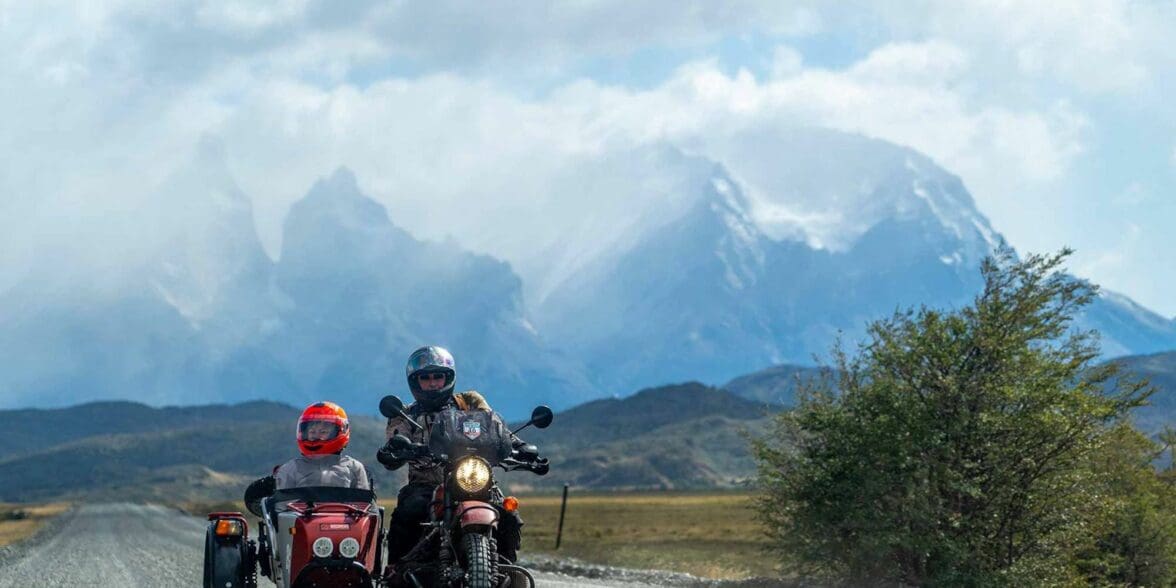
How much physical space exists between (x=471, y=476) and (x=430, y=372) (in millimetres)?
1784

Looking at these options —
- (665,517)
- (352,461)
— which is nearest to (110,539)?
(352,461)

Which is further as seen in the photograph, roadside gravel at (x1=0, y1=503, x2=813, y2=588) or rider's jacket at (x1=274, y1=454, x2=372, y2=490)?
roadside gravel at (x1=0, y1=503, x2=813, y2=588)

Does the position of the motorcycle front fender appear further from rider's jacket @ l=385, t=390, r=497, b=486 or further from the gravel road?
the gravel road

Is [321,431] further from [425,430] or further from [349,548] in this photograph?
[349,548]

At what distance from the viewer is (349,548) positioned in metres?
10.5

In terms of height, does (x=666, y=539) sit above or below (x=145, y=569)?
above

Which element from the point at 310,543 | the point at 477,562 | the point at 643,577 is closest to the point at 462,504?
the point at 477,562

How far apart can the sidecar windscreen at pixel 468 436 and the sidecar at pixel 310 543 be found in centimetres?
83

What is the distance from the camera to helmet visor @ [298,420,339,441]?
11383 millimetres

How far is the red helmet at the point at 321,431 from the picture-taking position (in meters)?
11.4

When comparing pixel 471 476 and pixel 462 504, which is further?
pixel 471 476

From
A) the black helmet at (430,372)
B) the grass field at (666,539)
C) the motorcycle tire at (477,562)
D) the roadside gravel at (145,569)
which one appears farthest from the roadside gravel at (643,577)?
the motorcycle tire at (477,562)

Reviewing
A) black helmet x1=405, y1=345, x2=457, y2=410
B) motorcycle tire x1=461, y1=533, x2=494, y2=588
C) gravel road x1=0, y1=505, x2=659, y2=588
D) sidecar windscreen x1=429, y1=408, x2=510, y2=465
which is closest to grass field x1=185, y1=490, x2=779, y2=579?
gravel road x1=0, y1=505, x2=659, y2=588

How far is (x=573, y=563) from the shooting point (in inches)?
1368
